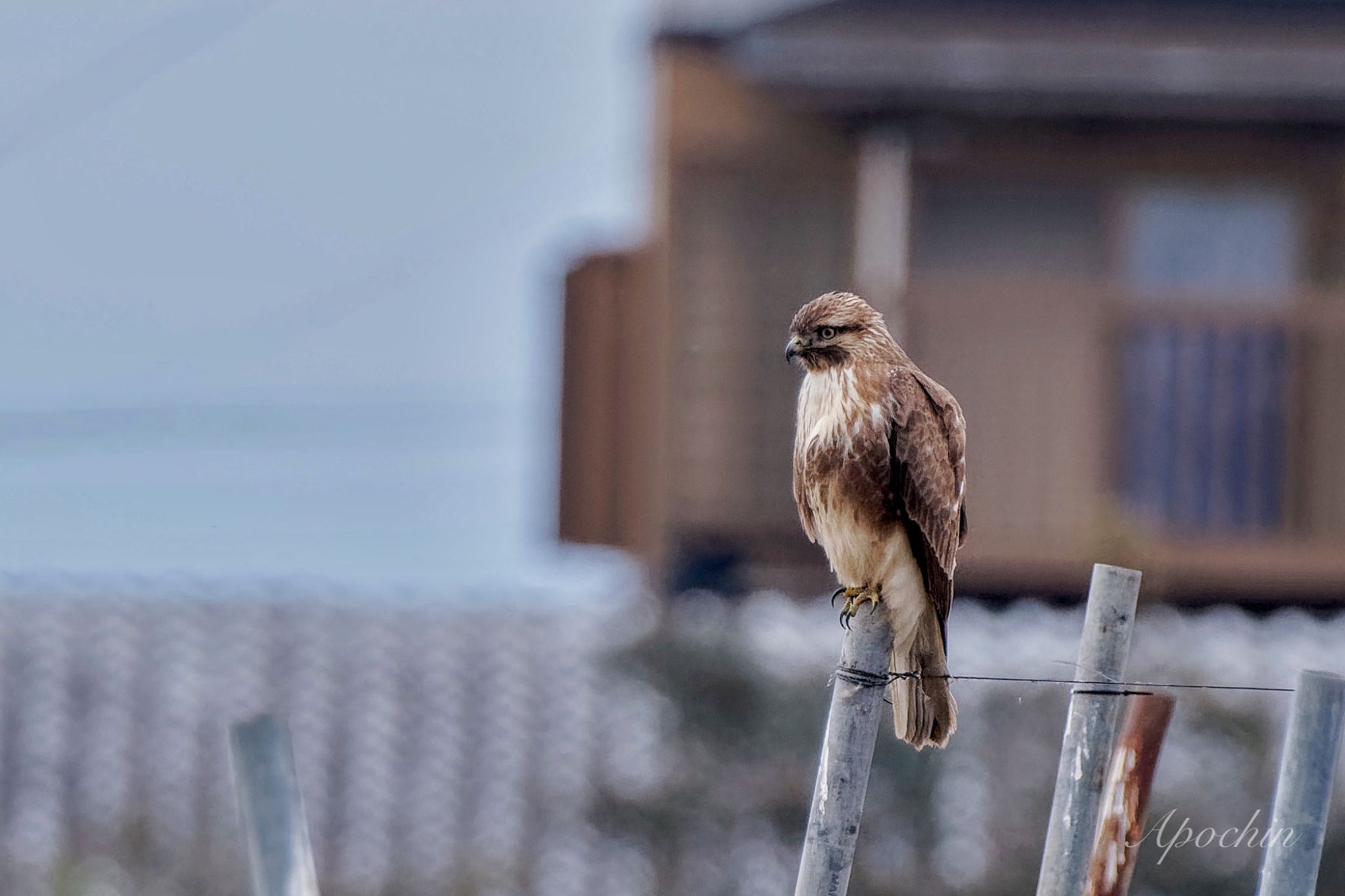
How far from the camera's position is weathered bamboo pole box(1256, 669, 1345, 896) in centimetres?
314

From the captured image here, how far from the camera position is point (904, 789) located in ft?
26.8

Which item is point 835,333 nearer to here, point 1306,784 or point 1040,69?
point 1306,784

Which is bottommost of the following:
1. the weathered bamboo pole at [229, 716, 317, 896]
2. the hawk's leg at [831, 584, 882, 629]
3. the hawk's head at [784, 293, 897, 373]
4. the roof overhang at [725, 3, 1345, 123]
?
the weathered bamboo pole at [229, 716, 317, 896]

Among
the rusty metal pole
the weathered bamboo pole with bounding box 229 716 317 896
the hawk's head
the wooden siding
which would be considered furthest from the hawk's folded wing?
the wooden siding

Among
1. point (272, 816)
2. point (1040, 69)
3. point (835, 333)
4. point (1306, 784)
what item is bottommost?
point (272, 816)

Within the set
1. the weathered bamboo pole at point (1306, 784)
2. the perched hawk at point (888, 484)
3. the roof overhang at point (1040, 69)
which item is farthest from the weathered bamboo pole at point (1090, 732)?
the roof overhang at point (1040, 69)

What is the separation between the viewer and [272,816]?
3420mm

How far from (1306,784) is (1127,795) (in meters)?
0.24

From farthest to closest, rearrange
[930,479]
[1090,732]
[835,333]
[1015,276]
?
[1015,276]
[835,333]
[930,479]
[1090,732]

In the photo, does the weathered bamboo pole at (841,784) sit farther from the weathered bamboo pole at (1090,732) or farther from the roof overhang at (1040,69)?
the roof overhang at (1040,69)

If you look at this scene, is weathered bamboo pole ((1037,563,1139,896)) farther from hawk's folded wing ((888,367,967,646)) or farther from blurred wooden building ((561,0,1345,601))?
blurred wooden building ((561,0,1345,601))

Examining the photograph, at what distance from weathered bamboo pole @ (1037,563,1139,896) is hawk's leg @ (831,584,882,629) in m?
0.90

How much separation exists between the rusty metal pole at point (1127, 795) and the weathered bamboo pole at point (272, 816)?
1.12 meters

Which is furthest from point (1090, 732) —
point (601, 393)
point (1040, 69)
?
point (601, 393)
